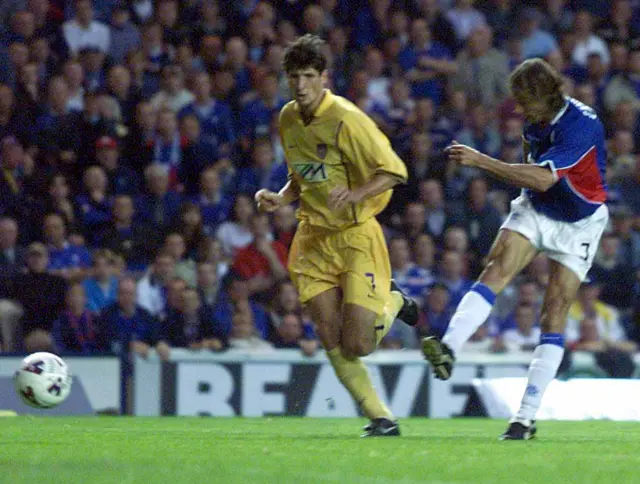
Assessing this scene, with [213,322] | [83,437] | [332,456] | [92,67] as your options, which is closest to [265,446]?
[332,456]

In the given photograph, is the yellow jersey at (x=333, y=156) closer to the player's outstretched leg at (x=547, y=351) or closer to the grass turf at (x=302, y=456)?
the player's outstretched leg at (x=547, y=351)

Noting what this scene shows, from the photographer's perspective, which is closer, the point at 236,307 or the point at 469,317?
the point at 469,317

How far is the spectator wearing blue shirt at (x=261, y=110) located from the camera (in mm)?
14852

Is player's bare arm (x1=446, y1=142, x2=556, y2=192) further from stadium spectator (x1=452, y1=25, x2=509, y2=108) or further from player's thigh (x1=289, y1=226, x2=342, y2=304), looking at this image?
stadium spectator (x1=452, y1=25, x2=509, y2=108)

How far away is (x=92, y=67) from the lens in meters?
14.6

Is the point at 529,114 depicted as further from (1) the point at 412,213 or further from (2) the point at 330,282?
(1) the point at 412,213

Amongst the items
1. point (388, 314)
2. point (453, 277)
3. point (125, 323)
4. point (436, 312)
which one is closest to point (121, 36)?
point (125, 323)

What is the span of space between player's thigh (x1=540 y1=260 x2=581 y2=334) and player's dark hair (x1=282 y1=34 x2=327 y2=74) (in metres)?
1.72

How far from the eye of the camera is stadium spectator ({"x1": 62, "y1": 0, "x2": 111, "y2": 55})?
583 inches

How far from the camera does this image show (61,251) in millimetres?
13227

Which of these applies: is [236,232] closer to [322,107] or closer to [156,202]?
[156,202]

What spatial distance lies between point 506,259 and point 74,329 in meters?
6.01

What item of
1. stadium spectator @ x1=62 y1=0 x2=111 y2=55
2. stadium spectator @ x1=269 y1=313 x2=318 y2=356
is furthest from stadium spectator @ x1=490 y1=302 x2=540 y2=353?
stadium spectator @ x1=62 y1=0 x2=111 y2=55

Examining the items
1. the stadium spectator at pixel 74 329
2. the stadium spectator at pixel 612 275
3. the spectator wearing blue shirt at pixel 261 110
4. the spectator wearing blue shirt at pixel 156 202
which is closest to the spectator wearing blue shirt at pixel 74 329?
the stadium spectator at pixel 74 329
